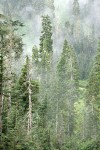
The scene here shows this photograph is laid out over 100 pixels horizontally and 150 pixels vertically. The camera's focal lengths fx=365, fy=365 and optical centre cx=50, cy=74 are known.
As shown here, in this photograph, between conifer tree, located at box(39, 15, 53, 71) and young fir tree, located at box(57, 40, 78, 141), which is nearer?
young fir tree, located at box(57, 40, 78, 141)

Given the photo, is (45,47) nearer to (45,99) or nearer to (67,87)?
(67,87)

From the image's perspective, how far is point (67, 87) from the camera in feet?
316

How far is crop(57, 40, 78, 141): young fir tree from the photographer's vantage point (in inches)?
3462

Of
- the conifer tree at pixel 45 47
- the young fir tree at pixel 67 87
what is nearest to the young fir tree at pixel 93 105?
the young fir tree at pixel 67 87

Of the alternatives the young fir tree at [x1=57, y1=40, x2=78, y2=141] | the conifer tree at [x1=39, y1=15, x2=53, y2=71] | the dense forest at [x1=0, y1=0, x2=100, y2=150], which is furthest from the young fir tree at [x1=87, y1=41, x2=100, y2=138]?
the conifer tree at [x1=39, y1=15, x2=53, y2=71]

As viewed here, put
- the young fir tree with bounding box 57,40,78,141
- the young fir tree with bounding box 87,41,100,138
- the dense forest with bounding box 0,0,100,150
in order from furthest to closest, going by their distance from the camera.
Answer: the young fir tree with bounding box 57,40,78,141
the young fir tree with bounding box 87,41,100,138
the dense forest with bounding box 0,0,100,150

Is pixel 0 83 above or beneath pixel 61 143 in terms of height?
above

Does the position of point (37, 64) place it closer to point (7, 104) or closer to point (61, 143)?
point (61, 143)

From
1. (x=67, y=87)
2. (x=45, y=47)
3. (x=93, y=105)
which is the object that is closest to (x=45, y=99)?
(x=93, y=105)

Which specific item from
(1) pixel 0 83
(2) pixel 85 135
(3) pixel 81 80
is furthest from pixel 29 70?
(3) pixel 81 80

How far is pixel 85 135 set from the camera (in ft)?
269

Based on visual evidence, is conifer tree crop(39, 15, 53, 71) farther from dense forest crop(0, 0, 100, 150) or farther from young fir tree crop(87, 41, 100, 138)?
young fir tree crop(87, 41, 100, 138)

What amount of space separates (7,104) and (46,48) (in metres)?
63.7

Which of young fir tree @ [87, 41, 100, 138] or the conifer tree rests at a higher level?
the conifer tree
